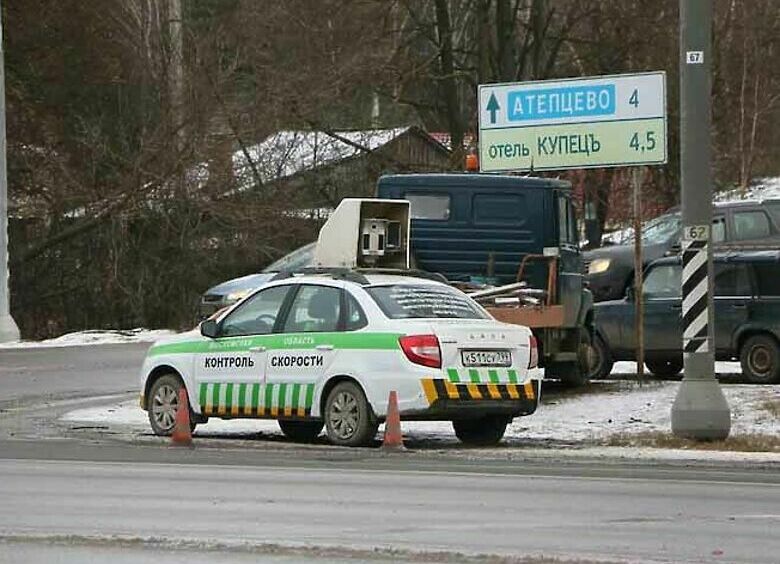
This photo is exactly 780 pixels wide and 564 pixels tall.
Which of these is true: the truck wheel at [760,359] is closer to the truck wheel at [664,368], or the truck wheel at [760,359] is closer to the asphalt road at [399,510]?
the truck wheel at [664,368]

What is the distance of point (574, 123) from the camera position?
24203 millimetres

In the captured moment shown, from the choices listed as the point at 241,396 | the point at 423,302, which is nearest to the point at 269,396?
the point at 241,396

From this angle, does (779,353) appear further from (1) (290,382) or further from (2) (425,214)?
(1) (290,382)

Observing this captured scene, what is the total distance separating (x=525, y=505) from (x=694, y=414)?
5611 millimetres

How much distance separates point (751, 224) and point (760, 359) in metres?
4.64

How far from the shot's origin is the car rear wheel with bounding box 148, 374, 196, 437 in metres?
18.5

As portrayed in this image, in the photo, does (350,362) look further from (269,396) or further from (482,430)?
(482,430)

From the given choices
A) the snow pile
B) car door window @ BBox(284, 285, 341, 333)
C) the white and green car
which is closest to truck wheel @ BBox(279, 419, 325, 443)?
the white and green car

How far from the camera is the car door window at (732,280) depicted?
24.2 m

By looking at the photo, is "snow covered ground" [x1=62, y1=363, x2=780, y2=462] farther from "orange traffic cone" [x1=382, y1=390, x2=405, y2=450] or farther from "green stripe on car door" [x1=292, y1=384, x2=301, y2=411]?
"green stripe on car door" [x1=292, y1=384, x2=301, y2=411]

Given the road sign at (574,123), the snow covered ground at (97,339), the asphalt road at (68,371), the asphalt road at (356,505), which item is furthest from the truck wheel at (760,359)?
the snow covered ground at (97,339)

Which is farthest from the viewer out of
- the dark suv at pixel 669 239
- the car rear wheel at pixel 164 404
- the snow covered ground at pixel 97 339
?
the snow covered ground at pixel 97 339

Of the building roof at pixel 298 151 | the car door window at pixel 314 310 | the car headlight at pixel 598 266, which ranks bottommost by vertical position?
the car door window at pixel 314 310

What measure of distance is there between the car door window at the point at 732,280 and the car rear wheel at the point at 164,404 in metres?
8.81
